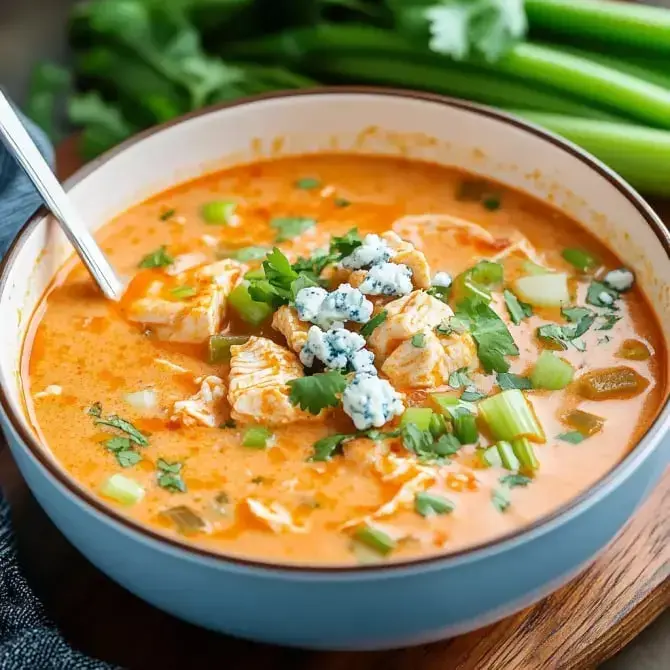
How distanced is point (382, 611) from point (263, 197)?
162 centimetres

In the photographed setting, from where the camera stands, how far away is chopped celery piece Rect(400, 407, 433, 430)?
2.46 metres

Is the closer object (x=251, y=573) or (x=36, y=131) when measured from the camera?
(x=251, y=573)

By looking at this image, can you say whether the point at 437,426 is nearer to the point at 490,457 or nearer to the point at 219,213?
the point at 490,457

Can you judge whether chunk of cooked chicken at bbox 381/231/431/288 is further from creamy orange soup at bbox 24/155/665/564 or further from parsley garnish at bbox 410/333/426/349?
parsley garnish at bbox 410/333/426/349

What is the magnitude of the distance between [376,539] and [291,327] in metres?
0.62

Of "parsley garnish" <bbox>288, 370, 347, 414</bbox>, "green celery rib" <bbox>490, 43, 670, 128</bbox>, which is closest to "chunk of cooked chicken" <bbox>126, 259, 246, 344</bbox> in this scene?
"parsley garnish" <bbox>288, 370, 347, 414</bbox>

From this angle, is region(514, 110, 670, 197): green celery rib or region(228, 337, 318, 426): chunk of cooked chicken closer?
region(228, 337, 318, 426): chunk of cooked chicken

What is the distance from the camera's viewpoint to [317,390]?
245cm

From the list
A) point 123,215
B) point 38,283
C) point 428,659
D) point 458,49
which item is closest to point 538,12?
point 458,49

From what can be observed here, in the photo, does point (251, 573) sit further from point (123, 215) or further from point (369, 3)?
point (369, 3)

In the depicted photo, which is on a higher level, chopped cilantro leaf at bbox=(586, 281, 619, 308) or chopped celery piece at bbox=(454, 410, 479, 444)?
chopped celery piece at bbox=(454, 410, 479, 444)

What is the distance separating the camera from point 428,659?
242 centimetres

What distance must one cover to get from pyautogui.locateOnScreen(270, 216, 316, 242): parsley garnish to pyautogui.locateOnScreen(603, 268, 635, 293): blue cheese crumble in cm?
86

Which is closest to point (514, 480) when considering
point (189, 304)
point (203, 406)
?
point (203, 406)
